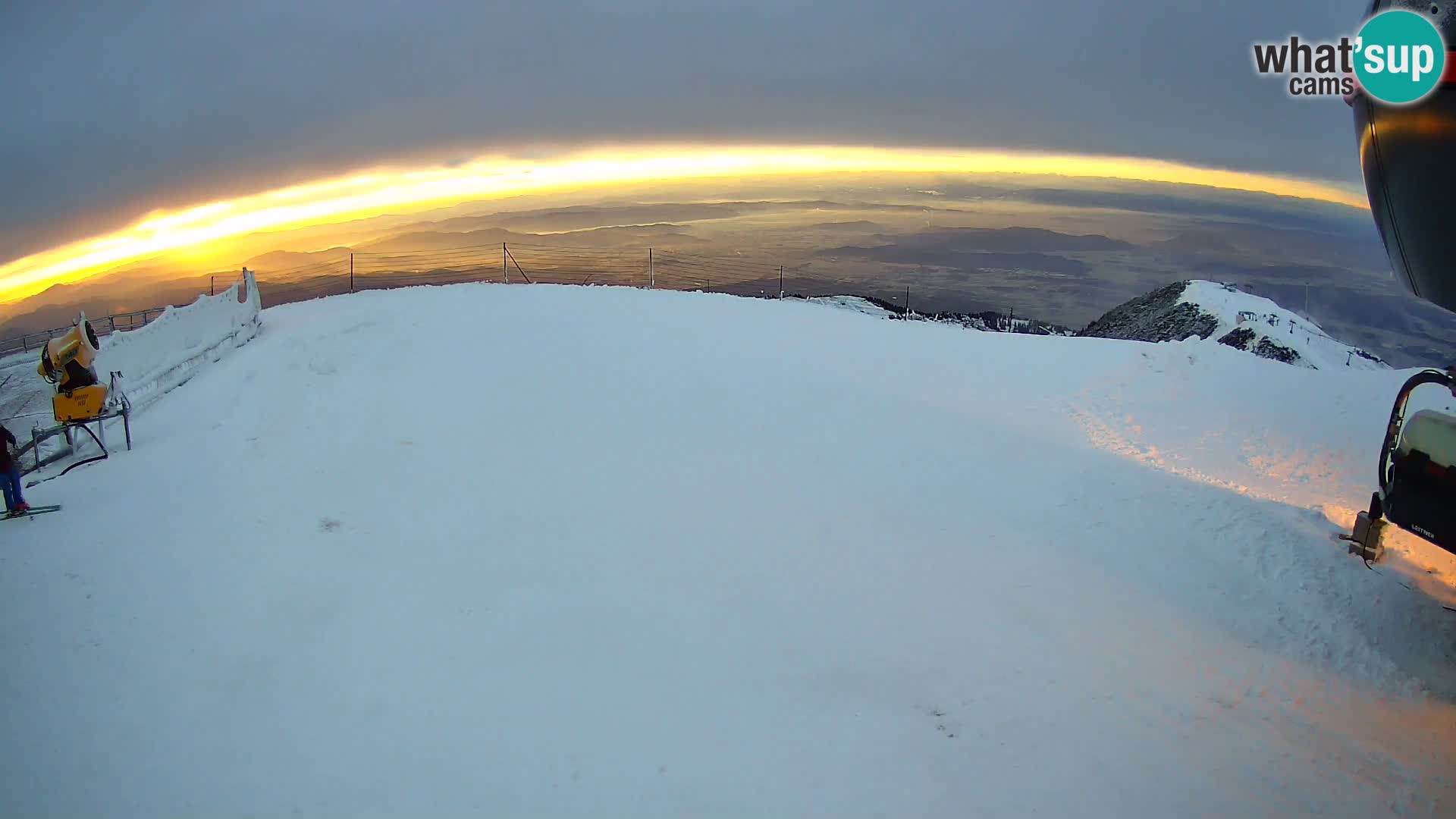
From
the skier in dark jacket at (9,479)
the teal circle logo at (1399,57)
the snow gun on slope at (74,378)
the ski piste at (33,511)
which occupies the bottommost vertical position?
the ski piste at (33,511)

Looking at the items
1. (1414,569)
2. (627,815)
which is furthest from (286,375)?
(1414,569)

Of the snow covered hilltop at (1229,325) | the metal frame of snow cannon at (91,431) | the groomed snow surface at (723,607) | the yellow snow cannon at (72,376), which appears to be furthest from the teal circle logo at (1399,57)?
the snow covered hilltop at (1229,325)

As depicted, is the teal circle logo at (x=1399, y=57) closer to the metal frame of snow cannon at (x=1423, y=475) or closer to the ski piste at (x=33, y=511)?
the metal frame of snow cannon at (x=1423, y=475)

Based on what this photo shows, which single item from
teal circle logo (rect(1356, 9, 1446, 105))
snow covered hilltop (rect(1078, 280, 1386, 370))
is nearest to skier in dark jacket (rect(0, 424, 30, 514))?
teal circle logo (rect(1356, 9, 1446, 105))

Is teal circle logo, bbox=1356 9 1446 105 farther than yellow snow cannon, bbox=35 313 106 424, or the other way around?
yellow snow cannon, bbox=35 313 106 424

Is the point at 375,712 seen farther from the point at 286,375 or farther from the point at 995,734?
the point at 286,375

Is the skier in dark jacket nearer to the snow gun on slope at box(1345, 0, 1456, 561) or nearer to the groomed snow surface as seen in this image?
the groomed snow surface
